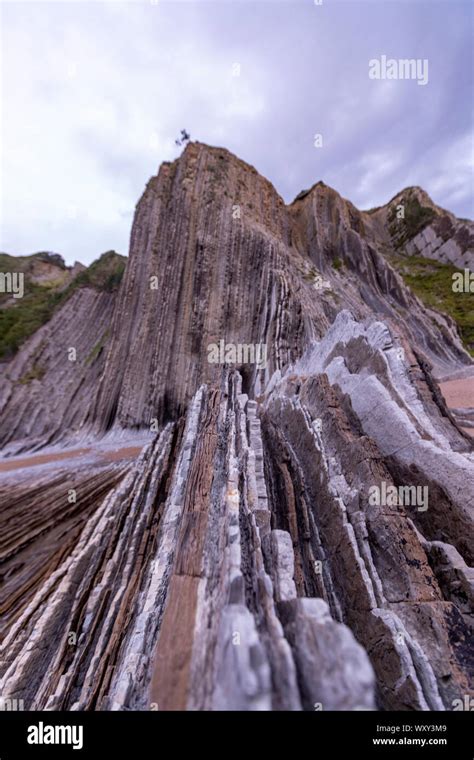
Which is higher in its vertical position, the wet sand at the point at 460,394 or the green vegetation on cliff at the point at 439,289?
the green vegetation on cliff at the point at 439,289

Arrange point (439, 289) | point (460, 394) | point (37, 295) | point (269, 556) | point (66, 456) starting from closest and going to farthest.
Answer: point (269, 556) < point (460, 394) < point (66, 456) < point (439, 289) < point (37, 295)

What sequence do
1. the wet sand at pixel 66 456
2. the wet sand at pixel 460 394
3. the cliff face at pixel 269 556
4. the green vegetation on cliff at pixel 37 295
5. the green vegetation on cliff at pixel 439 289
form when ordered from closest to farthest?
the cliff face at pixel 269 556
the wet sand at pixel 460 394
the wet sand at pixel 66 456
the green vegetation on cliff at pixel 439 289
the green vegetation on cliff at pixel 37 295

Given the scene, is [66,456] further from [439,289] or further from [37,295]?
[439,289]

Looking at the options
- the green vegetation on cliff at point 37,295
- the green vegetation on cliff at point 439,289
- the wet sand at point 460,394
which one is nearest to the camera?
the wet sand at point 460,394

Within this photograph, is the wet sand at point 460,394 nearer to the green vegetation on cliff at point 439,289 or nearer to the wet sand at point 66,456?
the green vegetation on cliff at point 439,289

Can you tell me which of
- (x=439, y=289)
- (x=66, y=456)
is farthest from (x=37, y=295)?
(x=439, y=289)

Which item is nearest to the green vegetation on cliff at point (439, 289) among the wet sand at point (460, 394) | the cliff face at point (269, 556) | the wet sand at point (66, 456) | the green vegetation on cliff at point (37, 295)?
the wet sand at point (460, 394)

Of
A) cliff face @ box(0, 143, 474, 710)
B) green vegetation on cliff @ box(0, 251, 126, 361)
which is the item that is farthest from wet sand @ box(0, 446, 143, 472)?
green vegetation on cliff @ box(0, 251, 126, 361)

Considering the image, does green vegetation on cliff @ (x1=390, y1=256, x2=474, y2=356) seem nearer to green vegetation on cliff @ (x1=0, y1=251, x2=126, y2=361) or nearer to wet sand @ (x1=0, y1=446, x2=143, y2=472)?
wet sand @ (x1=0, y1=446, x2=143, y2=472)

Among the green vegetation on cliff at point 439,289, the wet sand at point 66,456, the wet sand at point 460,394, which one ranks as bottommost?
the wet sand at point 66,456

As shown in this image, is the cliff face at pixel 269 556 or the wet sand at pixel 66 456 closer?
the cliff face at pixel 269 556
